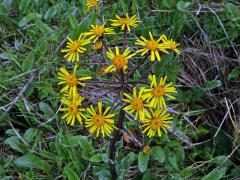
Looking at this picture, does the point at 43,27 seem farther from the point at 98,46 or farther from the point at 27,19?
the point at 98,46

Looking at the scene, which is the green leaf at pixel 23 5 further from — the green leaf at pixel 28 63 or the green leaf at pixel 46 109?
the green leaf at pixel 46 109

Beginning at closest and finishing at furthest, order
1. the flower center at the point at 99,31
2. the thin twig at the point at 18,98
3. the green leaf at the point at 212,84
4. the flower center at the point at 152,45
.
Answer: the flower center at the point at 152,45, the flower center at the point at 99,31, the thin twig at the point at 18,98, the green leaf at the point at 212,84

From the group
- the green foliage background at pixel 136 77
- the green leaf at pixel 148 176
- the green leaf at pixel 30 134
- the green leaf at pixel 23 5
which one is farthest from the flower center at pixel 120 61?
the green leaf at pixel 23 5

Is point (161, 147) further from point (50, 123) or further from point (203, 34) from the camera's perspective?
point (203, 34)

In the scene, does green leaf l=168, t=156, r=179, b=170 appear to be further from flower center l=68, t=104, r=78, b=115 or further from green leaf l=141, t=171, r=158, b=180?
flower center l=68, t=104, r=78, b=115

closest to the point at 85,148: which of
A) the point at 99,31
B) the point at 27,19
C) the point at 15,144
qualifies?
the point at 15,144
